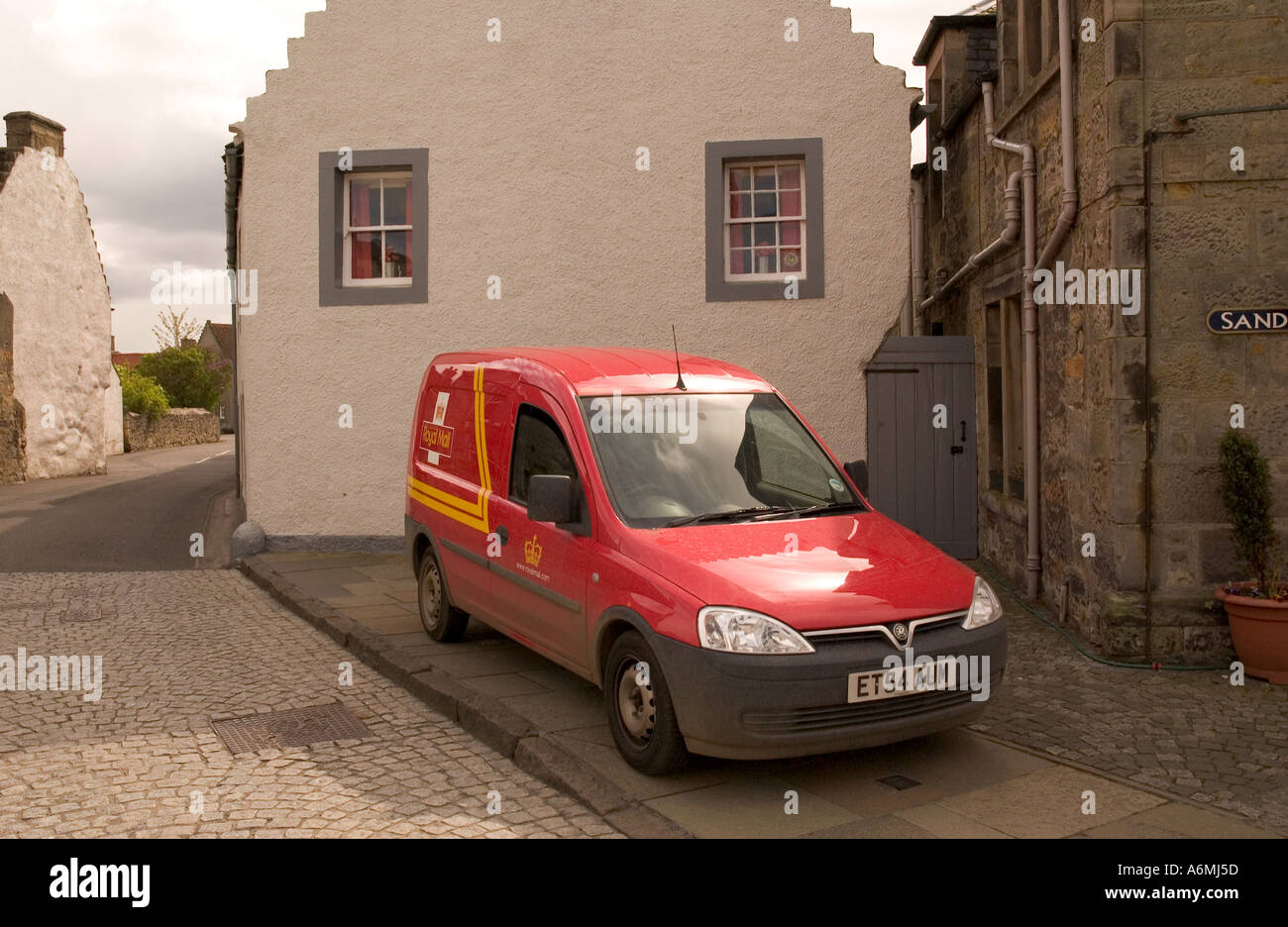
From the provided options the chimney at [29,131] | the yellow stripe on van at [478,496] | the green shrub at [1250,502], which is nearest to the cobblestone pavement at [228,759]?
the yellow stripe on van at [478,496]

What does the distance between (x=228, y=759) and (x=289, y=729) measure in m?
0.56

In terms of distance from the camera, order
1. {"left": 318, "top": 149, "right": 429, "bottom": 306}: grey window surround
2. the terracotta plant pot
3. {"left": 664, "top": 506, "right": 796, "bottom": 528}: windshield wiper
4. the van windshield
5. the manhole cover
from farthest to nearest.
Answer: {"left": 318, "top": 149, "right": 429, "bottom": 306}: grey window surround → the terracotta plant pot → the manhole cover → the van windshield → {"left": 664, "top": 506, "right": 796, "bottom": 528}: windshield wiper

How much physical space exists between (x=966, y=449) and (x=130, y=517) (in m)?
11.3

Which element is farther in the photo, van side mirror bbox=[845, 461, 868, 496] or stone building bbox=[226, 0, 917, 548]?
stone building bbox=[226, 0, 917, 548]

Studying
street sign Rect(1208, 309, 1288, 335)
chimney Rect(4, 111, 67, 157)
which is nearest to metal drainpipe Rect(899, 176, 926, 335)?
street sign Rect(1208, 309, 1288, 335)

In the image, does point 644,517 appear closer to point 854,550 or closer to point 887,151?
point 854,550

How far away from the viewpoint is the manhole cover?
6102mm

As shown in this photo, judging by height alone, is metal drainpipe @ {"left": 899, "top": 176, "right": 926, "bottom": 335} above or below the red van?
above

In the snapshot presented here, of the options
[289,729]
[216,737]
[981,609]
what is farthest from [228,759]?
[981,609]

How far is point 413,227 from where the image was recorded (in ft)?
41.0

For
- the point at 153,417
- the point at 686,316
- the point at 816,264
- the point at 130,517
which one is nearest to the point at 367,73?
the point at 686,316

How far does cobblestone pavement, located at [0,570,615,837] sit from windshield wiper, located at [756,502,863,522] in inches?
70.3

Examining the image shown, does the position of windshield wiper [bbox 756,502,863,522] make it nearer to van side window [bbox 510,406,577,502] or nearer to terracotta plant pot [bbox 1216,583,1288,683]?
van side window [bbox 510,406,577,502]

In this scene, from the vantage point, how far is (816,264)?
12.2 meters
